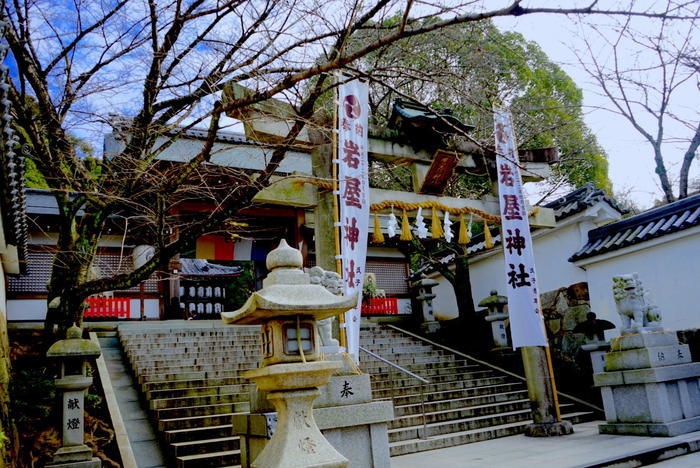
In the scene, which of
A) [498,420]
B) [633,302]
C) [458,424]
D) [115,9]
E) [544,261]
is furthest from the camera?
[544,261]

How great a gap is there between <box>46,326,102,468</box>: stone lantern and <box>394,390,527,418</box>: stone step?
5.50 m

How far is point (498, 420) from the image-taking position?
424 inches

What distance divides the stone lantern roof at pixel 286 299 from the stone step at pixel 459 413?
5.22 metres

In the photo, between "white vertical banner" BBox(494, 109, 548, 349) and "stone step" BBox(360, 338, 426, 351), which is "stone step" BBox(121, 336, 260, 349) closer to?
"stone step" BBox(360, 338, 426, 351)

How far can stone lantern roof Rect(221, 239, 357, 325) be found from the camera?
5023mm

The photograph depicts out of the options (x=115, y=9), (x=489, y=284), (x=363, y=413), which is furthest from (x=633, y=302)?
(x=115, y=9)

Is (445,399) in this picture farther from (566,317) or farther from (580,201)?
(580,201)

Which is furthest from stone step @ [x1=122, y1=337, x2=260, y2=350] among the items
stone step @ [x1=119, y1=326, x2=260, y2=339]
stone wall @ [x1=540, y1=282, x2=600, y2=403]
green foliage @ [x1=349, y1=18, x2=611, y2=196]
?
stone wall @ [x1=540, y1=282, x2=600, y2=403]

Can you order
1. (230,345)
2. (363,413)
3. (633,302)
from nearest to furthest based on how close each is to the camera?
(363,413), (633,302), (230,345)

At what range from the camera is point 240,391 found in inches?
400

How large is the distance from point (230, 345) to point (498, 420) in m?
7.17

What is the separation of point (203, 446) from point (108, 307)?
10000 mm

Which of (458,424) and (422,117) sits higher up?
(422,117)

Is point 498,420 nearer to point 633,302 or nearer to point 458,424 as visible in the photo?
point 458,424
